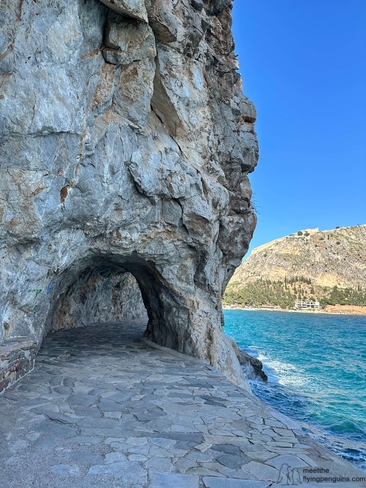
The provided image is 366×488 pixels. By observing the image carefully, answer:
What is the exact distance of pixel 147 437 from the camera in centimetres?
457

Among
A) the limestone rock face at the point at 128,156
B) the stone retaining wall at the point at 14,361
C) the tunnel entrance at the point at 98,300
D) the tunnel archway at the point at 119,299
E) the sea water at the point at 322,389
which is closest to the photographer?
the stone retaining wall at the point at 14,361

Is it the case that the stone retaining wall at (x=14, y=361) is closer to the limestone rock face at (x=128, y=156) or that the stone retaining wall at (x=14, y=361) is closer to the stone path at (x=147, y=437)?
the stone path at (x=147, y=437)

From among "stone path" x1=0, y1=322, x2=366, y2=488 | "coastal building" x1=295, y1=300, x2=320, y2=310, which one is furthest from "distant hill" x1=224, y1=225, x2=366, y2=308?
"stone path" x1=0, y1=322, x2=366, y2=488

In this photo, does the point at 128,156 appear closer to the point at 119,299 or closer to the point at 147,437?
the point at 147,437

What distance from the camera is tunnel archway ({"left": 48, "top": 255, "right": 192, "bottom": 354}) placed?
36.1ft

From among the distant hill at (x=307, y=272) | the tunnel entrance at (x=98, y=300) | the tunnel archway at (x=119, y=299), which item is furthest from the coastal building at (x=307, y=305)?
the tunnel entrance at (x=98, y=300)

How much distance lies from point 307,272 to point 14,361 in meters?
107

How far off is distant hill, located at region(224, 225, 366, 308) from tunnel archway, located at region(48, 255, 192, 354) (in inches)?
3221

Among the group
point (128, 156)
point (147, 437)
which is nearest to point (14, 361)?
point (147, 437)

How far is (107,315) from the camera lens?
68.2 ft

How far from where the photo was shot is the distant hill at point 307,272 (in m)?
97.7

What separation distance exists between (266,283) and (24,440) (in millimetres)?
112693

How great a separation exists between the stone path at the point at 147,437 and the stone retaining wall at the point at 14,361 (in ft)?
0.62

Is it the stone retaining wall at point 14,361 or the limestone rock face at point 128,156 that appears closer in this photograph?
the stone retaining wall at point 14,361
